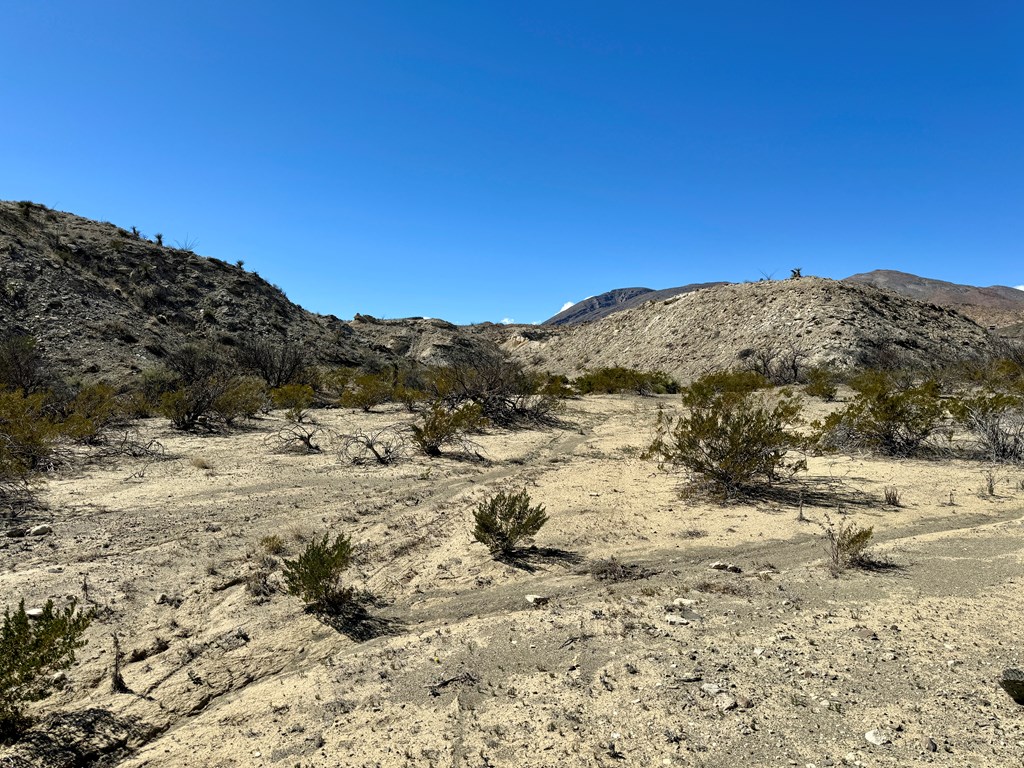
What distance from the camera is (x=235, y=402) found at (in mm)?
15914

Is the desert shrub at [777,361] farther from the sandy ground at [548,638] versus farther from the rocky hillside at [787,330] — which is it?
the sandy ground at [548,638]

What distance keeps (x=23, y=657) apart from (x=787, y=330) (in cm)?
3704

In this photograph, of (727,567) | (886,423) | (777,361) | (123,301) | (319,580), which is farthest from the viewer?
(777,361)

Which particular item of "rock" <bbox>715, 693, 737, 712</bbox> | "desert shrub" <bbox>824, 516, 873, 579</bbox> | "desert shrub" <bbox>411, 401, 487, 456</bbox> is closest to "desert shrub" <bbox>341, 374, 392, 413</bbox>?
"desert shrub" <bbox>411, 401, 487, 456</bbox>

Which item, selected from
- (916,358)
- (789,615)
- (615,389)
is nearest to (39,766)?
(789,615)

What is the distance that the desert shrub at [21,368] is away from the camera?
16.5 m

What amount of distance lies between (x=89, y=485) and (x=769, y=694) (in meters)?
10.6

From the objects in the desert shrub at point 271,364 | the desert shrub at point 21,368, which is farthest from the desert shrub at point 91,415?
the desert shrub at point 271,364

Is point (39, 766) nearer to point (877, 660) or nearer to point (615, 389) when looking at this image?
point (877, 660)

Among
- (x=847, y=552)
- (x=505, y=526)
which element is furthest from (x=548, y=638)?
(x=847, y=552)

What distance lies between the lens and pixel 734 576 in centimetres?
533

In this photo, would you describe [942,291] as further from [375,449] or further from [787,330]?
[375,449]

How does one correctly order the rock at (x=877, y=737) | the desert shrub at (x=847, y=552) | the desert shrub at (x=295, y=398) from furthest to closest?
1. the desert shrub at (x=295, y=398)
2. the desert shrub at (x=847, y=552)
3. the rock at (x=877, y=737)

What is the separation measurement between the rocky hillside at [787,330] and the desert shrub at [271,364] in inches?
949
